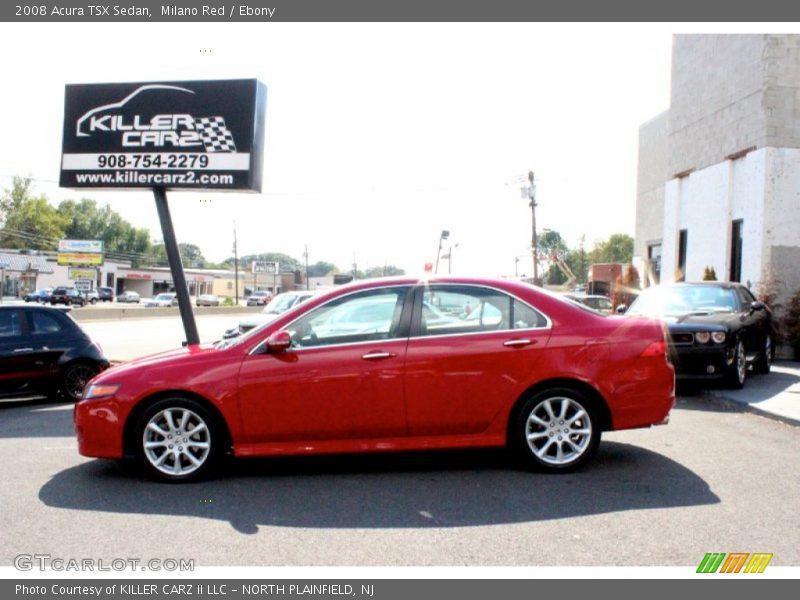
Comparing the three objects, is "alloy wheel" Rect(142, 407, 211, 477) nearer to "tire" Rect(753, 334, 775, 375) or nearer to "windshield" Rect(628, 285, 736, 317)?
"windshield" Rect(628, 285, 736, 317)

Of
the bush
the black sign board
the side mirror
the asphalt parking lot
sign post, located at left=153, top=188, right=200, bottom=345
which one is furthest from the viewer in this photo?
sign post, located at left=153, top=188, right=200, bottom=345

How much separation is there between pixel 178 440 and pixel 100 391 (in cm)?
75

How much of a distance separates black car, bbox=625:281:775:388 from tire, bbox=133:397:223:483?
6868 mm

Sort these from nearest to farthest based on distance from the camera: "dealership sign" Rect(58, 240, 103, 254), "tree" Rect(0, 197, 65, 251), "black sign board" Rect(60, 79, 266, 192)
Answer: "black sign board" Rect(60, 79, 266, 192) < "dealership sign" Rect(58, 240, 103, 254) < "tree" Rect(0, 197, 65, 251)

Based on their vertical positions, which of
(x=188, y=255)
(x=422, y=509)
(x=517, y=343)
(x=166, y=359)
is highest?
(x=188, y=255)

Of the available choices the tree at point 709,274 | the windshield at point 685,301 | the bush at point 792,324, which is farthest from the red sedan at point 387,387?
the tree at point 709,274

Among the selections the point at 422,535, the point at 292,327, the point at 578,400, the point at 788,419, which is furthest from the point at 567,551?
the point at 788,419

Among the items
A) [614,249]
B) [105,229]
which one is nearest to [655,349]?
[614,249]

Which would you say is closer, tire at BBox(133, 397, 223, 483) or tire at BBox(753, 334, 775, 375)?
tire at BBox(133, 397, 223, 483)

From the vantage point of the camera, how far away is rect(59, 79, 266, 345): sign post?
1396cm

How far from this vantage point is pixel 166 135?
1405 centimetres

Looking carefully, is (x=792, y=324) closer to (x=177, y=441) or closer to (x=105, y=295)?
(x=177, y=441)

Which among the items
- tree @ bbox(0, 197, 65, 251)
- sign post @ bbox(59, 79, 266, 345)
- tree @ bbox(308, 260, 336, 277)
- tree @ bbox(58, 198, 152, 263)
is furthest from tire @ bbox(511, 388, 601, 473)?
tree @ bbox(308, 260, 336, 277)

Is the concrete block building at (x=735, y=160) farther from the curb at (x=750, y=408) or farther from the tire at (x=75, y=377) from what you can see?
the tire at (x=75, y=377)
